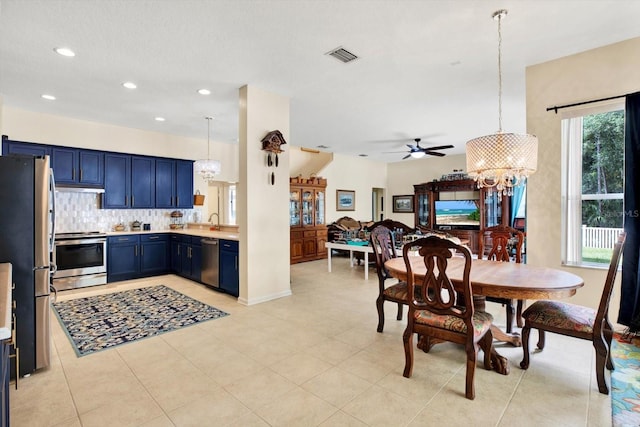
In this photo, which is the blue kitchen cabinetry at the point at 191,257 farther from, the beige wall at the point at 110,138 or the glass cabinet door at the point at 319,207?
the glass cabinet door at the point at 319,207

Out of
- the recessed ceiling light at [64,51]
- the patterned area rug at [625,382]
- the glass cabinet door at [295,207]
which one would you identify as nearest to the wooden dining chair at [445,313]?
the patterned area rug at [625,382]

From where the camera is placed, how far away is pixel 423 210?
905 centimetres

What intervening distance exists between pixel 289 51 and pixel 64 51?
222 cm

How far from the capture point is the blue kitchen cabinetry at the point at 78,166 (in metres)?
5.06

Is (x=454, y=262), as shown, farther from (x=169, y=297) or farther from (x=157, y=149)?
(x=157, y=149)

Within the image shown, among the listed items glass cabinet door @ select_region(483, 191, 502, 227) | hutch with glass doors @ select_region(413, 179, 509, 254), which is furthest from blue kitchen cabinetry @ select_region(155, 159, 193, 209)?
glass cabinet door @ select_region(483, 191, 502, 227)

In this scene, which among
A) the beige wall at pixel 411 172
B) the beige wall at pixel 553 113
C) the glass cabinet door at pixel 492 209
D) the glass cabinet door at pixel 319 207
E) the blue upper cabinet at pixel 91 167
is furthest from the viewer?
the beige wall at pixel 411 172

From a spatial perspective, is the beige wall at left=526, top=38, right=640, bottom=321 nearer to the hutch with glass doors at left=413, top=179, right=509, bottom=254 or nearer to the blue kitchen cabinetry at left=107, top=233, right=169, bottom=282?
the hutch with glass doors at left=413, top=179, right=509, bottom=254

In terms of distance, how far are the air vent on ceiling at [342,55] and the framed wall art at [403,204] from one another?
698 cm

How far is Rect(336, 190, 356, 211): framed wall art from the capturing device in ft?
29.3

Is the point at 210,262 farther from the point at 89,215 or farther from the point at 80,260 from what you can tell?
the point at 89,215

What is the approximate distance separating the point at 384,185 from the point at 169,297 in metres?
7.52

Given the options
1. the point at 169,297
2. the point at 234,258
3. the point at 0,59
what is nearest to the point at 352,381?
the point at 234,258

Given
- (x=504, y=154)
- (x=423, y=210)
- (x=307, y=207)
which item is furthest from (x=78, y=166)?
(x=423, y=210)
